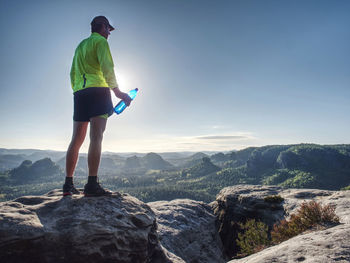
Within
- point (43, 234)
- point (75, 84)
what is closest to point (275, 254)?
point (43, 234)

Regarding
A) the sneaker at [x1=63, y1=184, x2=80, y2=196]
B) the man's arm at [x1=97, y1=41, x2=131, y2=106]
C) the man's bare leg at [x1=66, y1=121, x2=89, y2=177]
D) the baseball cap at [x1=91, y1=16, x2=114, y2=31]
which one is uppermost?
the baseball cap at [x1=91, y1=16, x2=114, y2=31]

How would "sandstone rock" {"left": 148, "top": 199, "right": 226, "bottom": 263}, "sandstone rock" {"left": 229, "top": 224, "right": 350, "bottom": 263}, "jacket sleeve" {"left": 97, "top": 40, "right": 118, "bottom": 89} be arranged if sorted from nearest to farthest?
"sandstone rock" {"left": 229, "top": 224, "right": 350, "bottom": 263}, "jacket sleeve" {"left": 97, "top": 40, "right": 118, "bottom": 89}, "sandstone rock" {"left": 148, "top": 199, "right": 226, "bottom": 263}

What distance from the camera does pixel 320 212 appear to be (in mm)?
7934

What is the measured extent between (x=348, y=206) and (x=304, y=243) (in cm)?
580

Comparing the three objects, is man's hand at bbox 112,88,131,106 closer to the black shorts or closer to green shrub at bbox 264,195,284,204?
the black shorts

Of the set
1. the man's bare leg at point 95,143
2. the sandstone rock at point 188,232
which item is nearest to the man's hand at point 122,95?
the man's bare leg at point 95,143

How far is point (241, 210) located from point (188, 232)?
7.54 meters

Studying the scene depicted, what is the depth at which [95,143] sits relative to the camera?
582cm

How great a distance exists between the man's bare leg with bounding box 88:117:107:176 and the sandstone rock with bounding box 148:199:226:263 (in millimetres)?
6618

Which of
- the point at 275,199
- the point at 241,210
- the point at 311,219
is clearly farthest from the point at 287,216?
the point at 311,219

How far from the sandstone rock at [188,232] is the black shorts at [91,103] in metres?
7.72

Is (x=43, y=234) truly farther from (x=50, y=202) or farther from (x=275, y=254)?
(x=275, y=254)

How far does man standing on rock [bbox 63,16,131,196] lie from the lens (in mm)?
5875

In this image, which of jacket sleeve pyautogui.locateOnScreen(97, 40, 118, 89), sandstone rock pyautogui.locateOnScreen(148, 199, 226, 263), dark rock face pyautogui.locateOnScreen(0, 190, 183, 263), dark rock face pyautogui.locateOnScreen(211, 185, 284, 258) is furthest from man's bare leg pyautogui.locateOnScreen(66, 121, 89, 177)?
dark rock face pyautogui.locateOnScreen(211, 185, 284, 258)
